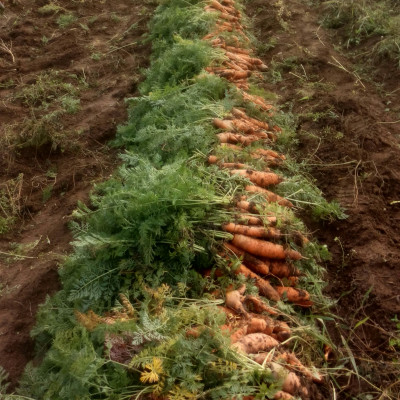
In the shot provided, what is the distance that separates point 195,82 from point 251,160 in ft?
4.69

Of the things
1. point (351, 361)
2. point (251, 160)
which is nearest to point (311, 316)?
point (351, 361)

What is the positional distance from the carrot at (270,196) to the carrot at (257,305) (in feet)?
3.38

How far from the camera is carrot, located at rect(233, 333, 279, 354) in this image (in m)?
2.63

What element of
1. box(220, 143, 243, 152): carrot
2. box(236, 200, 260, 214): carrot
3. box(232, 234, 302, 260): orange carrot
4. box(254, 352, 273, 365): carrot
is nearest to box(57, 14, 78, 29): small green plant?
box(220, 143, 243, 152): carrot

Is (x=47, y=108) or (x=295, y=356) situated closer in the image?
(x=295, y=356)

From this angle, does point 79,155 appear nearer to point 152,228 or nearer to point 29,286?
point 29,286

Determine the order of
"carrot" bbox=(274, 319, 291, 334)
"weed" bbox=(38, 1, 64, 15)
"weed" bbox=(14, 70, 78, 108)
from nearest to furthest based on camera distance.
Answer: "carrot" bbox=(274, 319, 291, 334), "weed" bbox=(14, 70, 78, 108), "weed" bbox=(38, 1, 64, 15)

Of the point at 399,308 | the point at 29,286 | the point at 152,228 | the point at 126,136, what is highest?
the point at 152,228

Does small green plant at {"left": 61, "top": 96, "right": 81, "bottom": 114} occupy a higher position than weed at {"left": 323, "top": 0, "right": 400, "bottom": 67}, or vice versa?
weed at {"left": 323, "top": 0, "right": 400, "bottom": 67}

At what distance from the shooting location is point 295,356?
9.19ft

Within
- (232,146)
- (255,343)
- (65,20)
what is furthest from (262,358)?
(65,20)

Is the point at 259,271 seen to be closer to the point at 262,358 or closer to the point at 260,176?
the point at 262,358

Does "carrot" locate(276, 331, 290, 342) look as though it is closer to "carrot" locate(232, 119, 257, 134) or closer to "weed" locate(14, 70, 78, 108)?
"carrot" locate(232, 119, 257, 134)

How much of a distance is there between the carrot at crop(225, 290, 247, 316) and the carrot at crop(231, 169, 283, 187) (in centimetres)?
121
